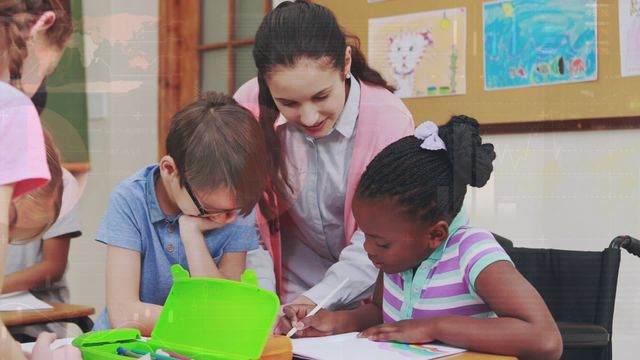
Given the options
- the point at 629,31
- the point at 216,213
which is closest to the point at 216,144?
the point at 216,213

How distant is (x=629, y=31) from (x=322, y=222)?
1.29 ft

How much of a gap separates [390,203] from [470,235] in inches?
3.6

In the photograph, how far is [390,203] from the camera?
0.73 metres

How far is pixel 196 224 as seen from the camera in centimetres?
75

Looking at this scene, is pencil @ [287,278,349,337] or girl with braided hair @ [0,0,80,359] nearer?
girl with braided hair @ [0,0,80,359]

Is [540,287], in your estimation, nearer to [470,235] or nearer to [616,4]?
Result: [470,235]

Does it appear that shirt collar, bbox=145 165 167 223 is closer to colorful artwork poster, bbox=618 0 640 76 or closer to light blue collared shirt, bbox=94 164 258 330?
light blue collared shirt, bbox=94 164 258 330

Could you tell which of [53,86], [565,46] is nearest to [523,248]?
[565,46]

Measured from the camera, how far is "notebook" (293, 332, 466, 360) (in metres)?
0.59

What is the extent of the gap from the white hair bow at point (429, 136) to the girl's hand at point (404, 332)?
0.18 metres

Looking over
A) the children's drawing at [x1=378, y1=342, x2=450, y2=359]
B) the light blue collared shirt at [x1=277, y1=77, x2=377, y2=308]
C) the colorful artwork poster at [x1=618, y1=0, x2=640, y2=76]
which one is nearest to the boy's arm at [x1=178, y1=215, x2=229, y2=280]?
the light blue collared shirt at [x1=277, y1=77, x2=377, y2=308]

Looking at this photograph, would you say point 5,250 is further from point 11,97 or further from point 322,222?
point 322,222

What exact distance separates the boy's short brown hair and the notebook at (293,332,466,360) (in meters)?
0.18

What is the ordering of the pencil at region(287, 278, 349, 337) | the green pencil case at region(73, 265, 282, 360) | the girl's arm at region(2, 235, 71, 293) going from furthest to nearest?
the pencil at region(287, 278, 349, 337)
the girl's arm at region(2, 235, 71, 293)
the green pencil case at region(73, 265, 282, 360)
